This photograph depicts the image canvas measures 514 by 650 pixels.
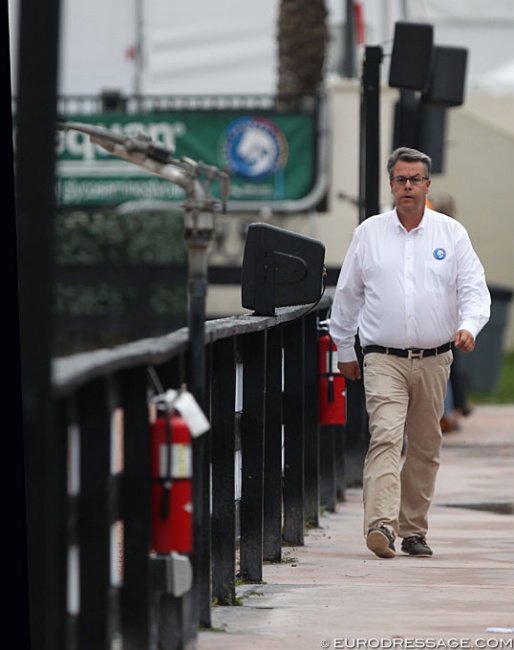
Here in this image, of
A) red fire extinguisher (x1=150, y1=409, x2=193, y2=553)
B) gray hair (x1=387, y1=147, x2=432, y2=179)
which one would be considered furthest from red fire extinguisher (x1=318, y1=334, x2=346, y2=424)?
red fire extinguisher (x1=150, y1=409, x2=193, y2=553)

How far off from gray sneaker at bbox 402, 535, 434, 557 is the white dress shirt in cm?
94

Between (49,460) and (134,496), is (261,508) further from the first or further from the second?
(49,460)

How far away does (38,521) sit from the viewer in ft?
12.0

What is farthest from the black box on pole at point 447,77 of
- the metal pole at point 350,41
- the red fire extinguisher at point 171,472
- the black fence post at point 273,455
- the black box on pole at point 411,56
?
the metal pole at point 350,41

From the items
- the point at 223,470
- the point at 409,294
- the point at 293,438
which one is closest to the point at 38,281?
the point at 223,470

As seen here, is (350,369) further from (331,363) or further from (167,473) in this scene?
(167,473)

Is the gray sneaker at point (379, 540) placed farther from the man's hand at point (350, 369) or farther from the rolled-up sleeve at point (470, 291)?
the rolled-up sleeve at point (470, 291)

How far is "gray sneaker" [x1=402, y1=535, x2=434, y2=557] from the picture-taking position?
26.5 ft

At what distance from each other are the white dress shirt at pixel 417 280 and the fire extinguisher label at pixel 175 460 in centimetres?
313

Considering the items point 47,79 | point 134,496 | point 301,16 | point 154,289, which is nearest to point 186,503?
point 134,496

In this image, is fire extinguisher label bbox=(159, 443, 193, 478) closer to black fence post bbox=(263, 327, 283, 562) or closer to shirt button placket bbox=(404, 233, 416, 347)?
black fence post bbox=(263, 327, 283, 562)

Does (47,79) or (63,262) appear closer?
(47,79)

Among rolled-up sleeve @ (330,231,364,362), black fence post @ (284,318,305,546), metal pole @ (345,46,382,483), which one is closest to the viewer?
rolled-up sleeve @ (330,231,364,362)

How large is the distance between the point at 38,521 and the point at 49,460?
133 millimetres
